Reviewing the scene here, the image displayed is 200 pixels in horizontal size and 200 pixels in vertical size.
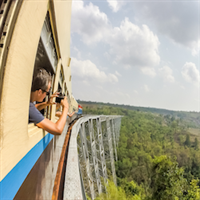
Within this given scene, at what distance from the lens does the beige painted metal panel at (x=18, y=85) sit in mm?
531

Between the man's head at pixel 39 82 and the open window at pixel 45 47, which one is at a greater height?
the open window at pixel 45 47

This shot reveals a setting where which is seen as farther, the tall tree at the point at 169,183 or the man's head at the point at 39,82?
the tall tree at the point at 169,183

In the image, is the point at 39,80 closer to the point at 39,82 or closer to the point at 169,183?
the point at 39,82

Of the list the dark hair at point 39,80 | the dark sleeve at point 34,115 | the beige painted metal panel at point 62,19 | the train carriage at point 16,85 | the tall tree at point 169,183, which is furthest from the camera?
the tall tree at point 169,183

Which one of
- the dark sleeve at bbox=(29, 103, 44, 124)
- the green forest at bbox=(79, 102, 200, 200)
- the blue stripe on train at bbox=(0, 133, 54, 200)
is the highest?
the dark sleeve at bbox=(29, 103, 44, 124)

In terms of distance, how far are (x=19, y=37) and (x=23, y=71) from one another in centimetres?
14

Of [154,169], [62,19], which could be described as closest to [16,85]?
[62,19]

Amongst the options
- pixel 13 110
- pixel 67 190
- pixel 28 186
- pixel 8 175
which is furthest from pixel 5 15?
pixel 67 190

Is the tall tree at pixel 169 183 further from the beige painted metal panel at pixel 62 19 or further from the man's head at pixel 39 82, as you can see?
the man's head at pixel 39 82

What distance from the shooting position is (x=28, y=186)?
32.8 inches

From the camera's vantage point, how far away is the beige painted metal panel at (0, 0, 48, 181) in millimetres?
531

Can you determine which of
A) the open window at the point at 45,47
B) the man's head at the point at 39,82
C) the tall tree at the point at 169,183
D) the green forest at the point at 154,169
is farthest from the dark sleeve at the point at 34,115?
the tall tree at the point at 169,183

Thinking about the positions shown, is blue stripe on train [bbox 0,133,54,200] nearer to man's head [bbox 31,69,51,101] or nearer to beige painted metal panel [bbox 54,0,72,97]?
man's head [bbox 31,69,51,101]

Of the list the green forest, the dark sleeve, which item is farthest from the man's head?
the green forest
